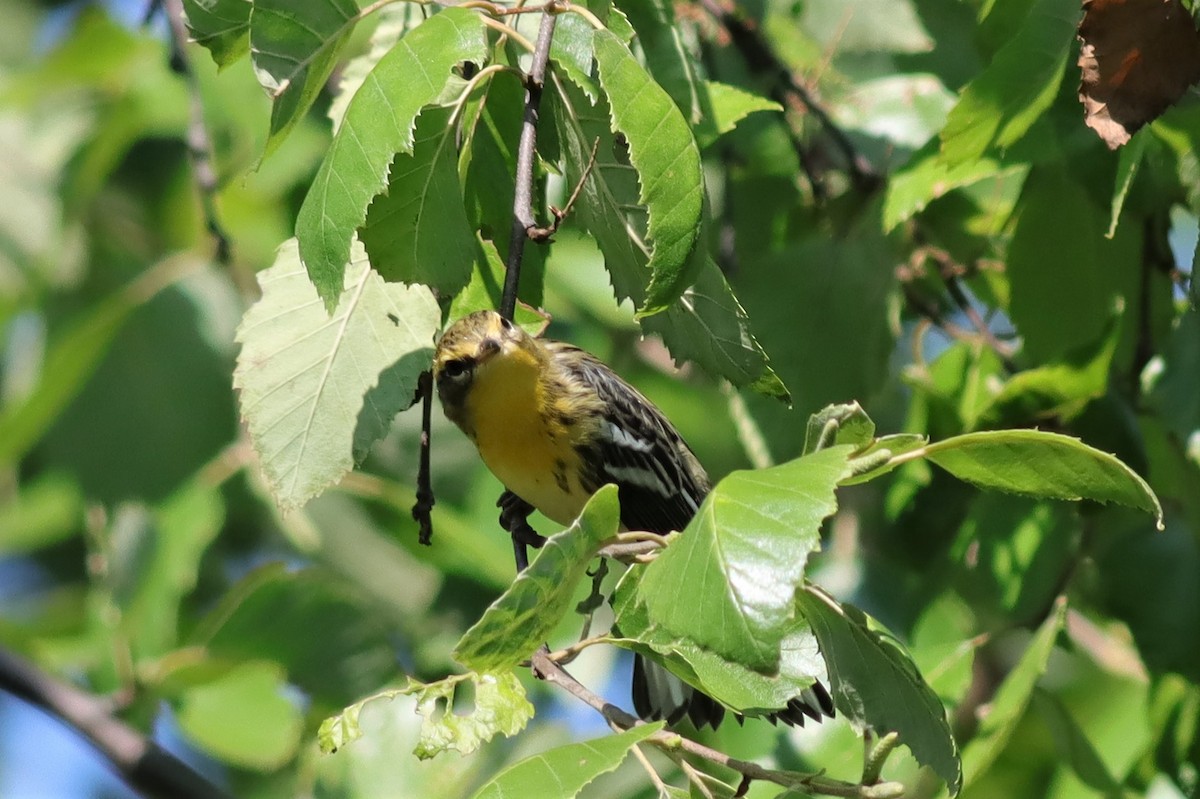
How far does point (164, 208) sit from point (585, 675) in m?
3.18

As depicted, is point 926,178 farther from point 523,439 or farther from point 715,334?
point 715,334

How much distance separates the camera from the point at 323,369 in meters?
2.29

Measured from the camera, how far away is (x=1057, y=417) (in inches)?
121

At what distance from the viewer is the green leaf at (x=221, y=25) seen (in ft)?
6.73

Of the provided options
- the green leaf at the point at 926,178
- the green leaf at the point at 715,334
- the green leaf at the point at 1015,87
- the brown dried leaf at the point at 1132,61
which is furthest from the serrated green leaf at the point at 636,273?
the green leaf at the point at 926,178

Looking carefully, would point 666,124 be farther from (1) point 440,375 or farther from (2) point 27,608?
(2) point 27,608

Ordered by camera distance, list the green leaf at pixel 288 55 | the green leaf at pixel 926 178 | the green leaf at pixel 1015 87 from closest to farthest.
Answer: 1. the green leaf at pixel 288 55
2. the green leaf at pixel 1015 87
3. the green leaf at pixel 926 178

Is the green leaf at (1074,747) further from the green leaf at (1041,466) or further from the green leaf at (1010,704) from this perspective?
the green leaf at (1041,466)

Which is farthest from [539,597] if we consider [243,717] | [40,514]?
[40,514]

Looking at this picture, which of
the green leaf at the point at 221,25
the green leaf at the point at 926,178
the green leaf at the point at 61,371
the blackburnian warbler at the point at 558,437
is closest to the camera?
the green leaf at the point at 221,25

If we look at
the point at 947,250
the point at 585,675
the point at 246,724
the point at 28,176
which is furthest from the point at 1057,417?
the point at 28,176

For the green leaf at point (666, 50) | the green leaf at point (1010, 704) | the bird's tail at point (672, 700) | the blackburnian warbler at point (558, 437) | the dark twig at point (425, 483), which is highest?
the green leaf at point (666, 50)

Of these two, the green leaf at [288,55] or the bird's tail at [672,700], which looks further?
the bird's tail at [672,700]

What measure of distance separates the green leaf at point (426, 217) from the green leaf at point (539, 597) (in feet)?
1.73
